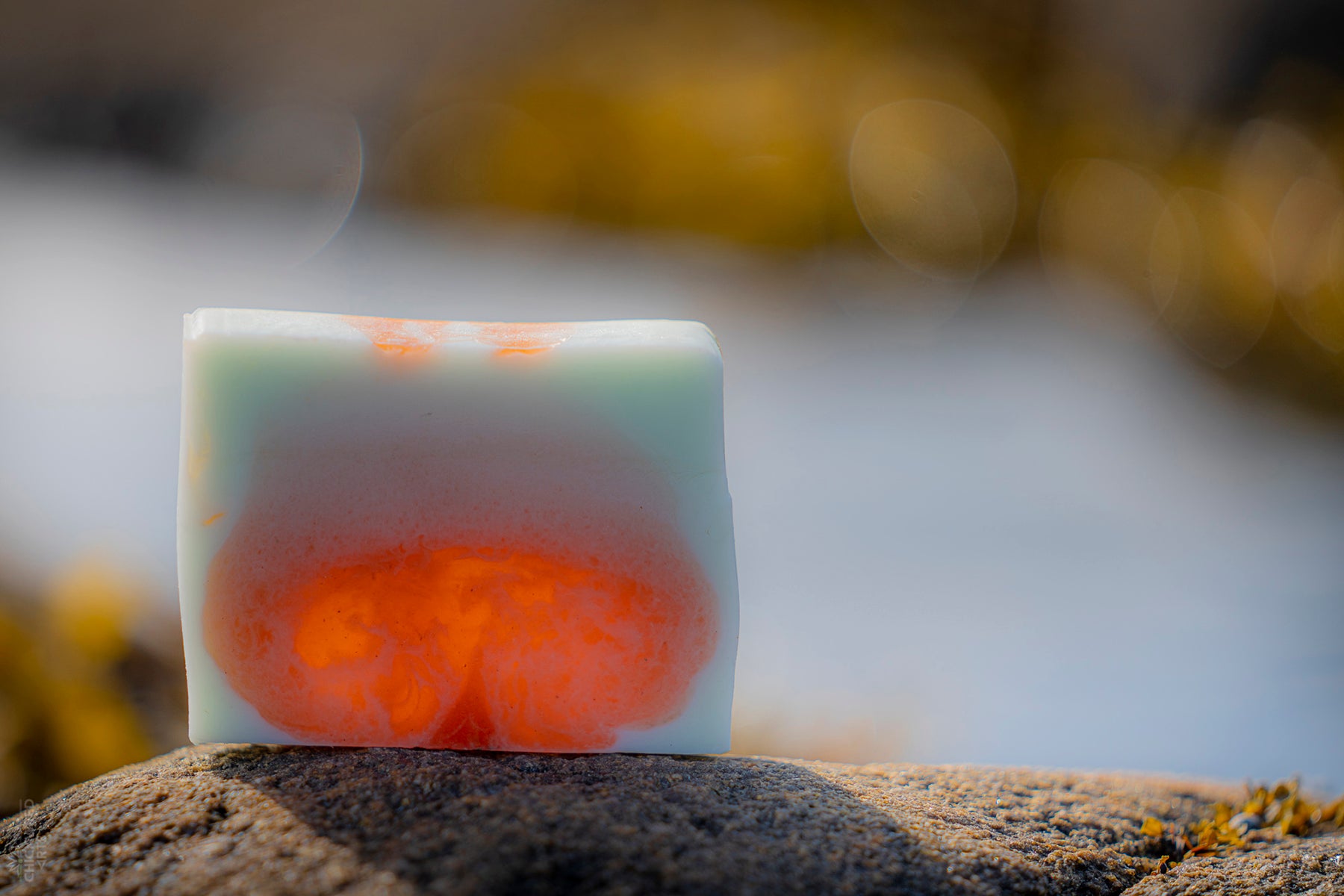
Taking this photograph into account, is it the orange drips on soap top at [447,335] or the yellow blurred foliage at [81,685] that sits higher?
the orange drips on soap top at [447,335]

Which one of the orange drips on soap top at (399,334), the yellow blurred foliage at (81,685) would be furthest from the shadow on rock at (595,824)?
the yellow blurred foliage at (81,685)

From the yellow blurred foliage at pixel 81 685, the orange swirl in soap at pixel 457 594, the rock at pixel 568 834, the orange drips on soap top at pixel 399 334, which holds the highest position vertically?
the orange drips on soap top at pixel 399 334

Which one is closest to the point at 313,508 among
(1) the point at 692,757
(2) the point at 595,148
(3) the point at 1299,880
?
(1) the point at 692,757

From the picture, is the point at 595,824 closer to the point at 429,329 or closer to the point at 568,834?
the point at 568,834

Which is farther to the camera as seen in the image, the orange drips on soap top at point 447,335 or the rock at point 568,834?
the orange drips on soap top at point 447,335

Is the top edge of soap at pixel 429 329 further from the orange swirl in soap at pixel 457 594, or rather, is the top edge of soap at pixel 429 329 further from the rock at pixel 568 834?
the rock at pixel 568 834

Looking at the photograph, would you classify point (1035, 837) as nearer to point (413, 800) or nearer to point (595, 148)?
point (413, 800)

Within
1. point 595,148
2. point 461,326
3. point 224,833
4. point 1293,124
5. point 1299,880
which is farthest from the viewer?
point 1293,124
